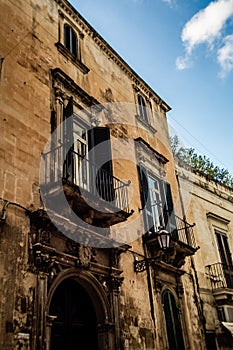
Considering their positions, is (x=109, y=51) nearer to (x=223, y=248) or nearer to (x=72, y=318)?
(x=223, y=248)

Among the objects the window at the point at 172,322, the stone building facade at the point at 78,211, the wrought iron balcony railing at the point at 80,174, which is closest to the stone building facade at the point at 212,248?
the stone building facade at the point at 78,211

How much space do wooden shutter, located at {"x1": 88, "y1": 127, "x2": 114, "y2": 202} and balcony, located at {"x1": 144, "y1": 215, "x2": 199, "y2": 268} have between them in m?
2.04

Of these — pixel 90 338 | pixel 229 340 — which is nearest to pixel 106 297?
pixel 90 338

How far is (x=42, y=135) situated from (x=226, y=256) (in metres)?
8.93

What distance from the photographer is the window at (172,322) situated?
8.77 meters

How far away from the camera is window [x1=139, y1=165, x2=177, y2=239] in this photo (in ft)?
32.7

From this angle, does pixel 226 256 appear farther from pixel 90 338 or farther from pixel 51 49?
pixel 51 49

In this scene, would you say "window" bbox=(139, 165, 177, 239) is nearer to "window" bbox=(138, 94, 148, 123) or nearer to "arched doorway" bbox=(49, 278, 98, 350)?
"window" bbox=(138, 94, 148, 123)

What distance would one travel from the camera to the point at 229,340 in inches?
417

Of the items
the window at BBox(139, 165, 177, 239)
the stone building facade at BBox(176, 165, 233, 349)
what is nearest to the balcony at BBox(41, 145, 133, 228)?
the window at BBox(139, 165, 177, 239)

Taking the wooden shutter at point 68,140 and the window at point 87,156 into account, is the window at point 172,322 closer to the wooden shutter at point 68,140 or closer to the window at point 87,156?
the window at point 87,156

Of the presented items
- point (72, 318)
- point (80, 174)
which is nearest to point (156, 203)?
point (80, 174)

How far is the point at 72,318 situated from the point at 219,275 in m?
6.84

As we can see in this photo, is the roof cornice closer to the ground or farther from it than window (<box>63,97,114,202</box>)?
farther from it
